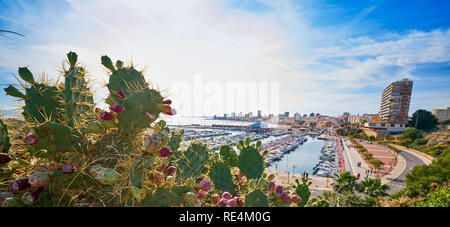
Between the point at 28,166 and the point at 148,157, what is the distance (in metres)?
0.63

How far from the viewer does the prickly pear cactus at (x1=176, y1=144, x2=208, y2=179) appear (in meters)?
1.71

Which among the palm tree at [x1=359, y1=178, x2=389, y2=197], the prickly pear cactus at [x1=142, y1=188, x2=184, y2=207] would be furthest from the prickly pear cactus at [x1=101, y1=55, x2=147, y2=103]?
the palm tree at [x1=359, y1=178, x2=389, y2=197]

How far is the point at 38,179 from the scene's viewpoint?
2.38 feet

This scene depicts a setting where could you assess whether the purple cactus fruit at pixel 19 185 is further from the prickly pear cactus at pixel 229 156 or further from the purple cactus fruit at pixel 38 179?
the prickly pear cactus at pixel 229 156

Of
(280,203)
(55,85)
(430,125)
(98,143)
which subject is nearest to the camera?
(98,143)

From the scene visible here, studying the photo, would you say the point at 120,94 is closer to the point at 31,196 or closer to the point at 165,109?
the point at 165,109

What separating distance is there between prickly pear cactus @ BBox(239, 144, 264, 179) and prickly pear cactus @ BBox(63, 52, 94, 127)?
1633 mm

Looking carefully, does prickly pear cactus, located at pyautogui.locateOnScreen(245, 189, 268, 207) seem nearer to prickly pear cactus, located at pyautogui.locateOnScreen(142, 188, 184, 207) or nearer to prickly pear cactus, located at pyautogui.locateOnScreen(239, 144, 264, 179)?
prickly pear cactus, located at pyautogui.locateOnScreen(142, 188, 184, 207)

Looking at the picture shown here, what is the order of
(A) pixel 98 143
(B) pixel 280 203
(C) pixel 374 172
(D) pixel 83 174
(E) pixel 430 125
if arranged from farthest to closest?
1. (E) pixel 430 125
2. (C) pixel 374 172
3. (B) pixel 280 203
4. (A) pixel 98 143
5. (D) pixel 83 174

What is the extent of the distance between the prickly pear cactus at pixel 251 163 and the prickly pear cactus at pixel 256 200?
0.86 metres

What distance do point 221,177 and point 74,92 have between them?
142cm

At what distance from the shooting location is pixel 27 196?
73 centimetres

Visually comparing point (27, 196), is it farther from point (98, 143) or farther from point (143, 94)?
point (143, 94)
